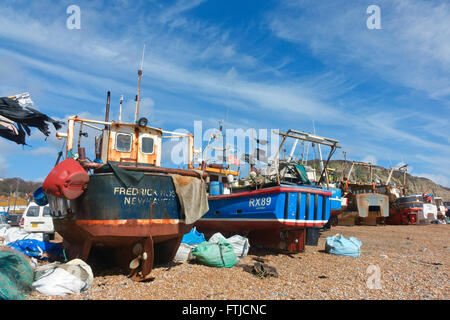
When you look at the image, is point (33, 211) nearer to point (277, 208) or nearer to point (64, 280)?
point (64, 280)

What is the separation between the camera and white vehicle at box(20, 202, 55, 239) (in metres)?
12.0

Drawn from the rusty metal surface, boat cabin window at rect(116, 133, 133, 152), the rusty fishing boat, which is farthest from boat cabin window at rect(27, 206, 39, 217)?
the rusty metal surface

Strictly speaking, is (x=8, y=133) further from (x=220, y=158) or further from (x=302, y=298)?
(x=220, y=158)

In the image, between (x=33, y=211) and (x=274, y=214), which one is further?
(x=33, y=211)

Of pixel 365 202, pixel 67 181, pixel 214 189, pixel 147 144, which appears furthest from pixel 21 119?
pixel 365 202

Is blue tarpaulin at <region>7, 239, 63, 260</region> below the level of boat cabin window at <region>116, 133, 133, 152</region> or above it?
below

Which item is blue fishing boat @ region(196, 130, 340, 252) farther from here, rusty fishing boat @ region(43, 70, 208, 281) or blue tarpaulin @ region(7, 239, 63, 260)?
blue tarpaulin @ region(7, 239, 63, 260)

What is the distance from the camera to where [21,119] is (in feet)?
15.2

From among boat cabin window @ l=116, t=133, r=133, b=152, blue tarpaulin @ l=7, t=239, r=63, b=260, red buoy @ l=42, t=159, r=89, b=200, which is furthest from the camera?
blue tarpaulin @ l=7, t=239, r=63, b=260

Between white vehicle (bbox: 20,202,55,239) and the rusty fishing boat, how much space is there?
5.91m

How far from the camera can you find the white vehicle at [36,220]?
12.0 m

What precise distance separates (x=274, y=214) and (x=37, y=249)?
19.6ft
